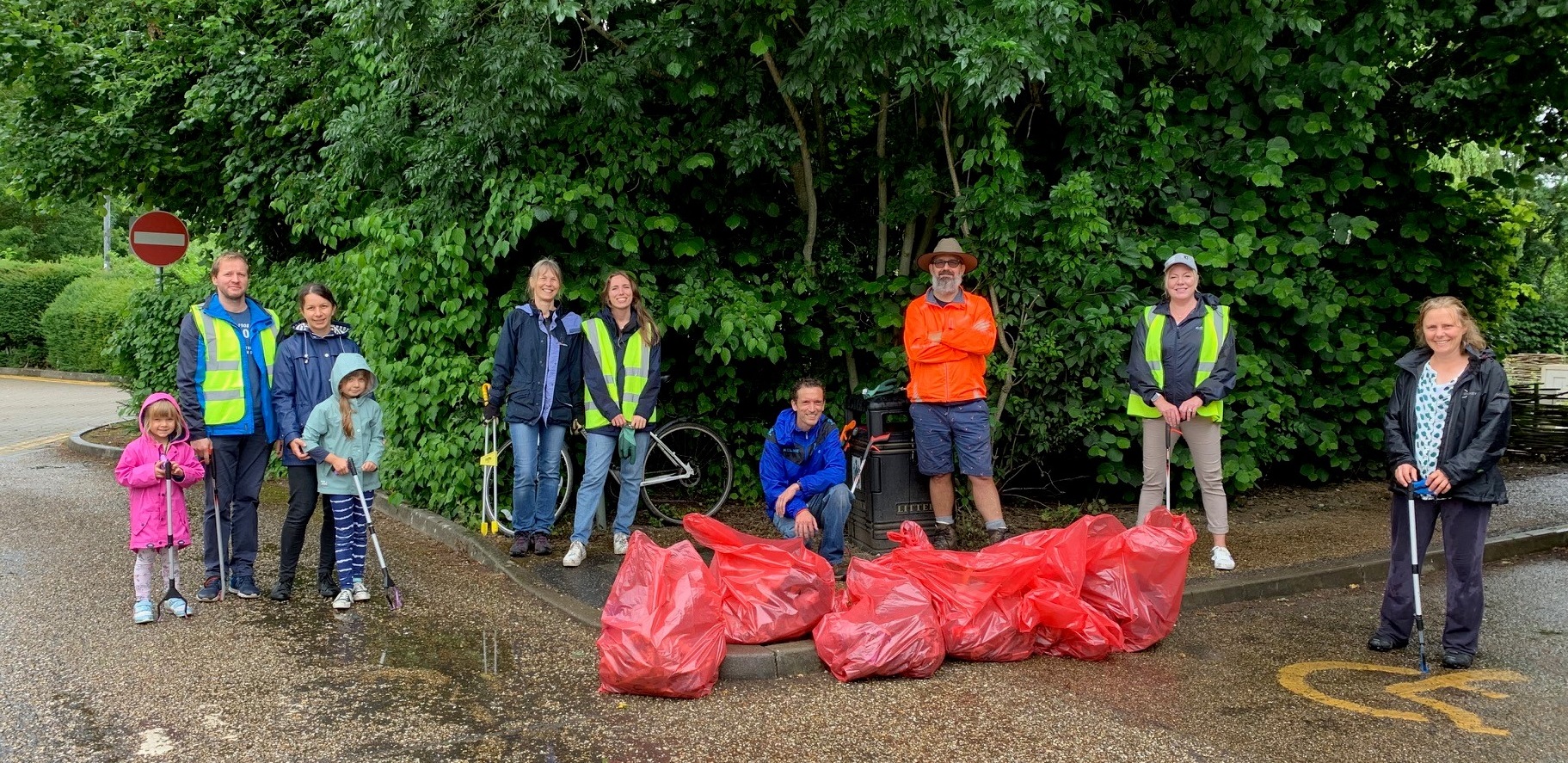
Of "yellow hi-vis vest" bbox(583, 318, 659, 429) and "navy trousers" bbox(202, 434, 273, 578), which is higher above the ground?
"yellow hi-vis vest" bbox(583, 318, 659, 429)

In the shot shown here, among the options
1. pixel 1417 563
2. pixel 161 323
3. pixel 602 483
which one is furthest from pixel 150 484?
pixel 161 323

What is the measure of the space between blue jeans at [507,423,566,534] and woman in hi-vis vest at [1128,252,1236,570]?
352cm

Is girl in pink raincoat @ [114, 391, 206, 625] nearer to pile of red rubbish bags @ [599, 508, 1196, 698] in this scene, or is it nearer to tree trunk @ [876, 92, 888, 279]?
pile of red rubbish bags @ [599, 508, 1196, 698]

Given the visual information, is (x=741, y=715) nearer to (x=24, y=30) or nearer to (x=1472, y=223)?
(x=1472, y=223)

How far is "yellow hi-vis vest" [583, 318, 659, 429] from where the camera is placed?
7.18 m

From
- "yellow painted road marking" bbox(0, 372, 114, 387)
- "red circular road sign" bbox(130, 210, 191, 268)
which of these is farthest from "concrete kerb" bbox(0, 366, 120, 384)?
"red circular road sign" bbox(130, 210, 191, 268)

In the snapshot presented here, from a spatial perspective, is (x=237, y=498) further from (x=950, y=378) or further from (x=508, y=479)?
(x=950, y=378)

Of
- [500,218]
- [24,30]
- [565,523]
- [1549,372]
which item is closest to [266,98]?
[24,30]

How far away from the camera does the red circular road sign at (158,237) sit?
13.0 metres

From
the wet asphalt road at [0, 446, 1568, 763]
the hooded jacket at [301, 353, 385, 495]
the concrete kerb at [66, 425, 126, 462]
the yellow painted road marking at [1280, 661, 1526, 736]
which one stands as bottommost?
the yellow painted road marking at [1280, 661, 1526, 736]

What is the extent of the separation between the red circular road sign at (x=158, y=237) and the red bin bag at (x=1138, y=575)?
11432 millimetres

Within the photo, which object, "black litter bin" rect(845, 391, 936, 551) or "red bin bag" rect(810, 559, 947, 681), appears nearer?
"red bin bag" rect(810, 559, 947, 681)

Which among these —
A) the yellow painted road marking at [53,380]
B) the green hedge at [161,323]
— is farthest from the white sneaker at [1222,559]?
the yellow painted road marking at [53,380]

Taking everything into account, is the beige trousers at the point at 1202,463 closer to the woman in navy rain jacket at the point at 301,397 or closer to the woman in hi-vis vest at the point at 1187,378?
the woman in hi-vis vest at the point at 1187,378
